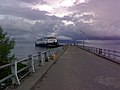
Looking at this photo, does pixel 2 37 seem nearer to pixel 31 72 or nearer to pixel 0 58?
pixel 0 58

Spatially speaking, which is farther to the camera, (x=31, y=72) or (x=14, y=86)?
(x=31, y=72)

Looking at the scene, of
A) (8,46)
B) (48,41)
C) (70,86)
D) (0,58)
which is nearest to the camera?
(70,86)

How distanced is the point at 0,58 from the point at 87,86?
18.0 metres

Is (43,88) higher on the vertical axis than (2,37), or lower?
lower

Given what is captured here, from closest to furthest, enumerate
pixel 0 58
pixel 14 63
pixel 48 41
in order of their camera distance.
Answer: pixel 14 63
pixel 0 58
pixel 48 41

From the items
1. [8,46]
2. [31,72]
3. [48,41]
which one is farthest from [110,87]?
[48,41]

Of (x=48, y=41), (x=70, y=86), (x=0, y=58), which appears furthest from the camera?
(x=48, y=41)

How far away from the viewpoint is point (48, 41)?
15900 cm

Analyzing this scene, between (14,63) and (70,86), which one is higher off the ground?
(14,63)

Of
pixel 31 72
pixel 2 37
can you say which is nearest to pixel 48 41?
pixel 2 37

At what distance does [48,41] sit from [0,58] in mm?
129743

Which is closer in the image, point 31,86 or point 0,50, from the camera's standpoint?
point 31,86

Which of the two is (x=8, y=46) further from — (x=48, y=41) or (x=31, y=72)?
(x=48, y=41)

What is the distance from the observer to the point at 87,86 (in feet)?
41.7
